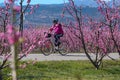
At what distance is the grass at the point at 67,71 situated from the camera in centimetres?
1044

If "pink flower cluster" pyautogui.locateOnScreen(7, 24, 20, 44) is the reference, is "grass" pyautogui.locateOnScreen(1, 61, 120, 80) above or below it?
below

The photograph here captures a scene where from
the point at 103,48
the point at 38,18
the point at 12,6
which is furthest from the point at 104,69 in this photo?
the point at 38,18

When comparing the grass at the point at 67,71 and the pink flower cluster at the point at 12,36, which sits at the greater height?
the pink flower cluster at the point at 12,36

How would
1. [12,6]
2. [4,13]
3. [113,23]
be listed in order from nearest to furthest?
1. [12,6]
2. [4,13]
3. [113,23]

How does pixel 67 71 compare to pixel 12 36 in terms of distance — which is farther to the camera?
pixel 67 71

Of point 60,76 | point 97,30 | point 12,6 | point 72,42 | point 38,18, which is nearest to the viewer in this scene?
point 12,6

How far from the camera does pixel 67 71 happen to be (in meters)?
11.8

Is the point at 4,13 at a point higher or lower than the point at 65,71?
higher

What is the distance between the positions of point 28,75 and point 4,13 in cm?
274

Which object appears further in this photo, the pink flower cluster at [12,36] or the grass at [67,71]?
the grass at [67,71]

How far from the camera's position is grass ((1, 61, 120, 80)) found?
10.4 meters

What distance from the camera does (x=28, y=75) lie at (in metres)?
10.7

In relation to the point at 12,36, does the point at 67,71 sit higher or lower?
lower

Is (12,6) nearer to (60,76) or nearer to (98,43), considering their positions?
(60,76)
